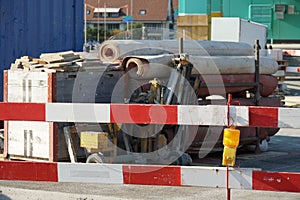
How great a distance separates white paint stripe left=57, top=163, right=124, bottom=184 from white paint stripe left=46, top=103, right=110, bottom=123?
429mm

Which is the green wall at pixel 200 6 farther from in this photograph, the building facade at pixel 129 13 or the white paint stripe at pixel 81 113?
the building facade at pixel 129 13

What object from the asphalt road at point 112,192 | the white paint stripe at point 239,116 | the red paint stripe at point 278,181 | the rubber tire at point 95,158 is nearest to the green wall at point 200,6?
the rubber tire at point 95,158

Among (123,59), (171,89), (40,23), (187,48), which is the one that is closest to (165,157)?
(171,89)

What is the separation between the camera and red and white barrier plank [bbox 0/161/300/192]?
19.2 feet

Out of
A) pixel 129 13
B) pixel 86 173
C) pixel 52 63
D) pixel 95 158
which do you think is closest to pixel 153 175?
pixel 86 173

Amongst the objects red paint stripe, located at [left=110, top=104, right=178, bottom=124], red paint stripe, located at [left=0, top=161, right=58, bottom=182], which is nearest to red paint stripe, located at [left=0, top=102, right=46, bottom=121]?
red paint stripe, located at [left=0, top=161, right=58, bottom=182]

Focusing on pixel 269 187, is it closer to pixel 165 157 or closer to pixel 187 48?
pixel 165 157

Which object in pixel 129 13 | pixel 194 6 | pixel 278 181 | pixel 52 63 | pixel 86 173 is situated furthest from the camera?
pixel 129 13

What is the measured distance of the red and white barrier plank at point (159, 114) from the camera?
19.3 ft

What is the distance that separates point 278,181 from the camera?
5.85 meters

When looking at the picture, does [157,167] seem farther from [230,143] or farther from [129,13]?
[129,13]

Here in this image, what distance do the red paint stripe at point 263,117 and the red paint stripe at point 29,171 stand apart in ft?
6.15

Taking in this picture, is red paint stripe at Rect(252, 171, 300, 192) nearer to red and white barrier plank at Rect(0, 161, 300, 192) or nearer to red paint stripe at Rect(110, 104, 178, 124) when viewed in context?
red and white barrier plank at Rect(0, 161, 300, 192)

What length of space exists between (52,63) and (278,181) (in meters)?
3.96
